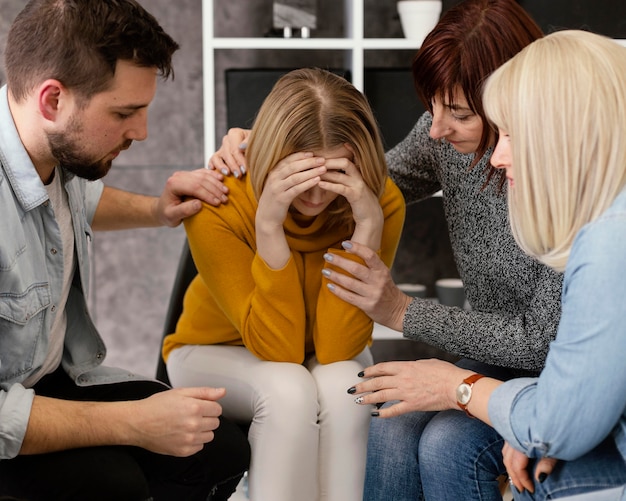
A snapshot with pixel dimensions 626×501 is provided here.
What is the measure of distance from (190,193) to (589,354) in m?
0.88

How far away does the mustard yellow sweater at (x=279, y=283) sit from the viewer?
155 cm

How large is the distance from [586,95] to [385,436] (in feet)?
2.47

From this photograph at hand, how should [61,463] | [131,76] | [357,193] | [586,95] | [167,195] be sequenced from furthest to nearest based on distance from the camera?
[167,195] < [357,193] < [131,76] < [61,463] < [586,95]

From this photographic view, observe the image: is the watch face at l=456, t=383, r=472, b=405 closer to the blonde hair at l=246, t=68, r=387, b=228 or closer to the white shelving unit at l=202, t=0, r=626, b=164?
the blonde hair at l=246, t=68, r=387, b=228

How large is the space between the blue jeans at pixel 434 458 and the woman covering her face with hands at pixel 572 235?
0.68 ft

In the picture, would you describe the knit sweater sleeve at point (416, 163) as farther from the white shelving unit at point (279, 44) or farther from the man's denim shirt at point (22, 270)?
the man's denim shirt at point (22, 270)

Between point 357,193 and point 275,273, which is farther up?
point 357,193

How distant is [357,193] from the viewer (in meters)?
1.51

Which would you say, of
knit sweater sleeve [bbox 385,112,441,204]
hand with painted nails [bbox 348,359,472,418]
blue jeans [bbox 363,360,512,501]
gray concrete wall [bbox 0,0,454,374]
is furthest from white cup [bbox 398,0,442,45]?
hand with painted nails [bbox 348,359,472,418]

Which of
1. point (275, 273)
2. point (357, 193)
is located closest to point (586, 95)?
point (357, 193)

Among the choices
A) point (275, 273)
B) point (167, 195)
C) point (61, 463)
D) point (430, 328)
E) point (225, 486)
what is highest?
point (167, 195)

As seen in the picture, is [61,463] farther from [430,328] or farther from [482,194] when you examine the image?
[482,194]

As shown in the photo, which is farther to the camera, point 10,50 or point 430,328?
point 430,328

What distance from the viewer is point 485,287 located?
62.8 inches
